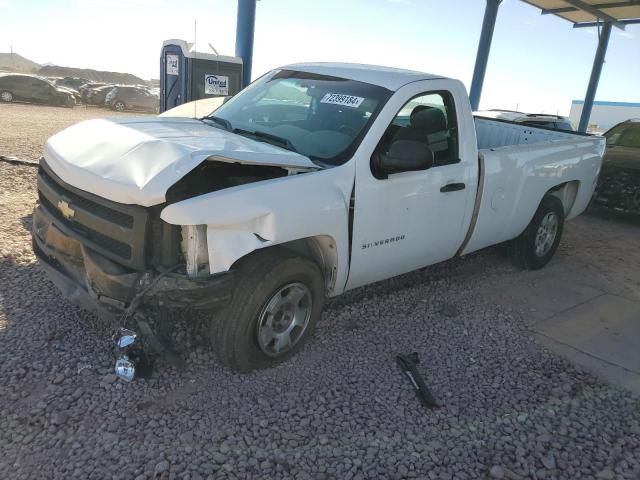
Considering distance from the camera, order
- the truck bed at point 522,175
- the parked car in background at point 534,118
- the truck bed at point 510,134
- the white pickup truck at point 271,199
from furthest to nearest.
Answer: the parked car in background at point 534,118, the truck bed at point 510,134, the truck bed at point 522,175, the white pickup truck at point 271,199

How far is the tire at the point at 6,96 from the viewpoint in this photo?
81.9 feet

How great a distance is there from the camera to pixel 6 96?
25.1 m

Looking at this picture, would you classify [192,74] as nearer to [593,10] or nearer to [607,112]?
[593,10]

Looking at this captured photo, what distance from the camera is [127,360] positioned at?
3.15 m

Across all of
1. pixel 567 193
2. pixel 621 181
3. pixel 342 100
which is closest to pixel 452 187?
pixel 342 100

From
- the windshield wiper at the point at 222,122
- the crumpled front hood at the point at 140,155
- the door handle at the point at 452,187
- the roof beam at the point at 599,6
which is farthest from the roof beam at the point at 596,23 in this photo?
the crumpled front hood at the point at 140,155

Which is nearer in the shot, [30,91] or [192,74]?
[192,74]

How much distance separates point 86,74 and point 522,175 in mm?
77116

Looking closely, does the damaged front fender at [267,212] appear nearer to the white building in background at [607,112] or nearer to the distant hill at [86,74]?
the white building in background at [607,112]

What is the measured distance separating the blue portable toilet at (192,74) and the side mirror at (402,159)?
7.10 m

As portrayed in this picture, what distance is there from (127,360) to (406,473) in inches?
67.2

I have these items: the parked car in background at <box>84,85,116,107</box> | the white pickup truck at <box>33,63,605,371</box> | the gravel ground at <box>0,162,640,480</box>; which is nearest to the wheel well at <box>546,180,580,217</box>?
the white pickup truck at <box>33,63,605,371</box>

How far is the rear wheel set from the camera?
24948 millimetres

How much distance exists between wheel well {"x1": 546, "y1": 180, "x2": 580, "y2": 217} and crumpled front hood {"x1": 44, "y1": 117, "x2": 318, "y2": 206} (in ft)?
12.7
